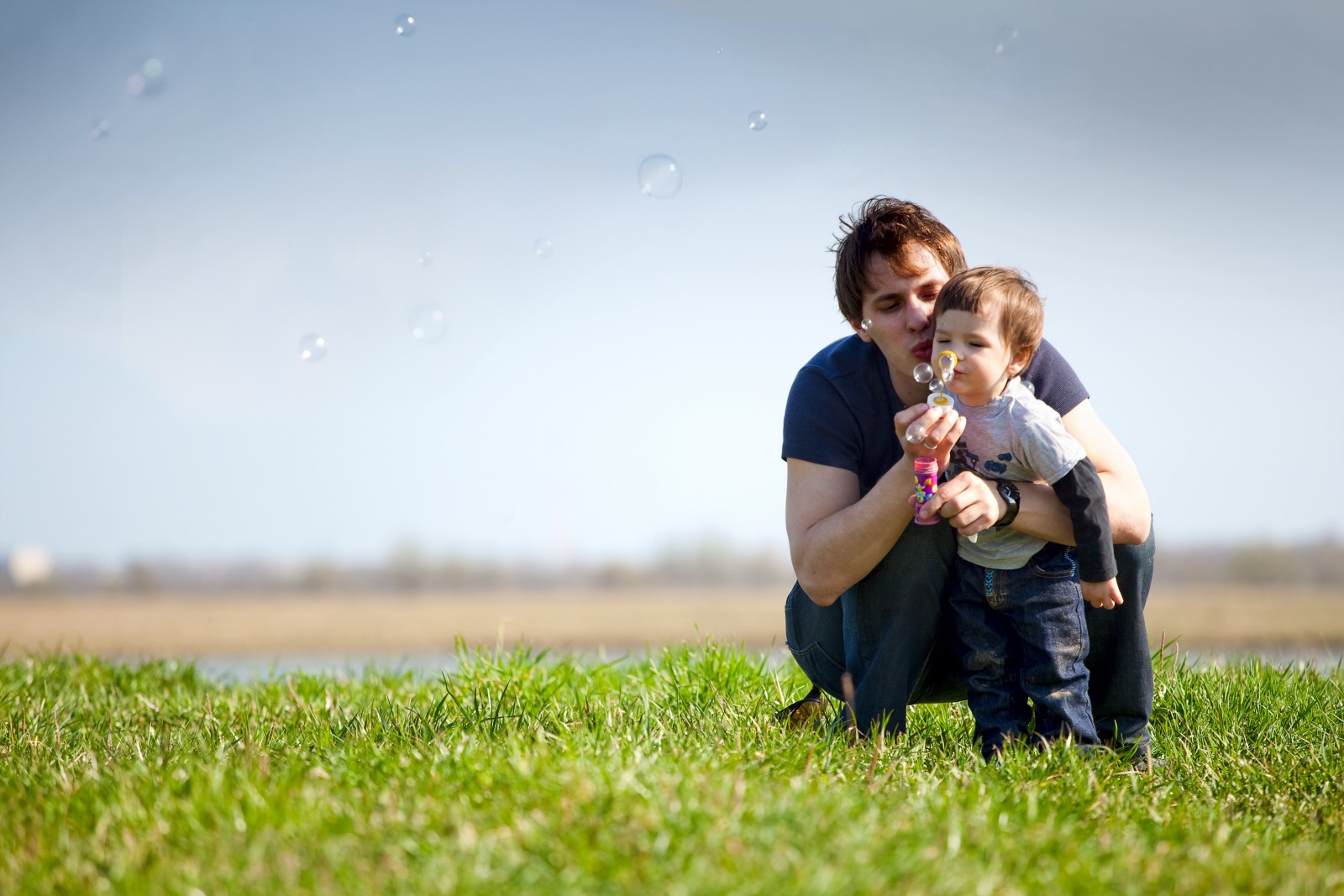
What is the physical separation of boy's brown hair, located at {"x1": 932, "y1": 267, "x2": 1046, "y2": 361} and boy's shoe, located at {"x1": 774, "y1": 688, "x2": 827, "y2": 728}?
3.43ft

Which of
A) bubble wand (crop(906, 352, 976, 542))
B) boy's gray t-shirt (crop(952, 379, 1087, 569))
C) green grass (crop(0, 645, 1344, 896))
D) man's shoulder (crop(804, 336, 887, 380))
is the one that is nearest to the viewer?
green grass (crop(0, 645, 1344, 896))

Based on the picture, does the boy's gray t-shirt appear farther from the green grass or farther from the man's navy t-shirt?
the green grass

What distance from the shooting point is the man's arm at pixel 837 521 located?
8.05 feet

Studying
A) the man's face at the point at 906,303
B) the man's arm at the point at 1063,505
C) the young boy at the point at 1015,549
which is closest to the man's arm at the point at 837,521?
the man's arm at the point at 1063,505

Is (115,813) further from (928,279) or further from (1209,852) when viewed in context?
(928,279)

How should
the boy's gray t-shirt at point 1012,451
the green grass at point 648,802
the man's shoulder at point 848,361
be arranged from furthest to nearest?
the man's shoulder at point 848,361 < the boy's gray t-shirt at point 1012,451 < the green grass at point 648,802

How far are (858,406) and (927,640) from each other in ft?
2.09

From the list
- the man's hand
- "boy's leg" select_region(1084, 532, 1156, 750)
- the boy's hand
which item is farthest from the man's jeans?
the man's hand

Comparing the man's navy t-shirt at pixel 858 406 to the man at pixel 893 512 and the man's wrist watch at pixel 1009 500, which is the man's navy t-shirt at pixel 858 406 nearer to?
the man at pixel 893 512

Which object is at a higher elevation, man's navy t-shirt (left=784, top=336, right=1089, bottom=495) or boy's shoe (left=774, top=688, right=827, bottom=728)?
man's navy t-shirt (left=784, top=336, right=1089, bottom=495)

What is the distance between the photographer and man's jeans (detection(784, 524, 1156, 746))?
8.43 feet

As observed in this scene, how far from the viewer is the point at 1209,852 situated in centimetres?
178

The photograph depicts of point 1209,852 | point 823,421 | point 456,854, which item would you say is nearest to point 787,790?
point 456,854

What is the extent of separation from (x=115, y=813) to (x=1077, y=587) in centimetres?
210
